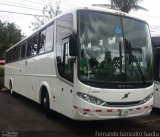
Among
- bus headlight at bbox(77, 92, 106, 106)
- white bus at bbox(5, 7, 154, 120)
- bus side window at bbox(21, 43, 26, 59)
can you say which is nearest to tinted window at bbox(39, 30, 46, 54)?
white bus at bbox(5, 7, 154, 120)

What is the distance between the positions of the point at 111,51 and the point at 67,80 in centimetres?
138

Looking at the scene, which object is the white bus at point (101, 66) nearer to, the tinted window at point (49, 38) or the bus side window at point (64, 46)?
the bus side window at point (64, 46)

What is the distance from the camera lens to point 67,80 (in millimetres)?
7875

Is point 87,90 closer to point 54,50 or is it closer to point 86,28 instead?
point 86,28

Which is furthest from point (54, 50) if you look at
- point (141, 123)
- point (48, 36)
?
point (141, 123)

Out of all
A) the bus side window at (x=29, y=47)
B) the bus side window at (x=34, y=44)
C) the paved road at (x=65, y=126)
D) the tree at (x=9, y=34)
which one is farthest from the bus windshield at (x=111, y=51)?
the tree at (x=9, y=34)

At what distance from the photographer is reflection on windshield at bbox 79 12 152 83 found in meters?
7.34

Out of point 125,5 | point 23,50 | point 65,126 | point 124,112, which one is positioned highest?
point 125,5

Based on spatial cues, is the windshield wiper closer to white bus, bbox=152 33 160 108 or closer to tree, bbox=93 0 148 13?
white bus, bbox=152 33 160 108

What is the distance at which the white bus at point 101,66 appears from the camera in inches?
285

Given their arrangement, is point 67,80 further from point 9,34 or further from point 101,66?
point 9,34

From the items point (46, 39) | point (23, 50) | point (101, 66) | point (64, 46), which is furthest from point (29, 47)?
point (101, 66)

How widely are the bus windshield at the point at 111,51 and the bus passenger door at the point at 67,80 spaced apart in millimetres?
527

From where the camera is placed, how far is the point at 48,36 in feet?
32.7
